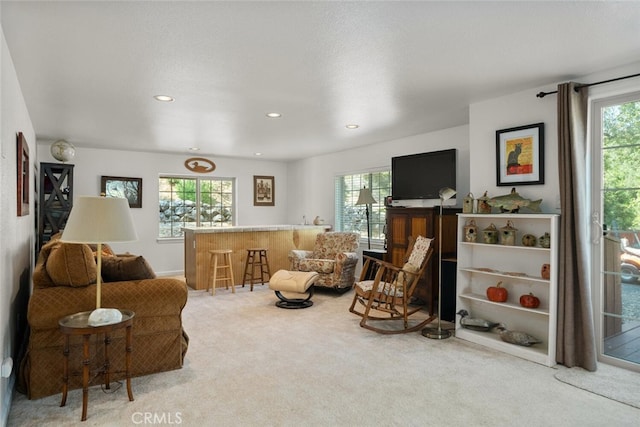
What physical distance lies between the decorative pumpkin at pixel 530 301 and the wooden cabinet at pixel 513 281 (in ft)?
0.17

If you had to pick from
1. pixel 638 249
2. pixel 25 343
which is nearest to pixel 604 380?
pixel 638 249

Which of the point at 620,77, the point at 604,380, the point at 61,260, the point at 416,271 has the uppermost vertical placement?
the point at 620,77

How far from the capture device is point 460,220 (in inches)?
157

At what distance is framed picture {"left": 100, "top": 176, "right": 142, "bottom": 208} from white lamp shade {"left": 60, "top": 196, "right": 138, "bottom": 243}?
4.68 m

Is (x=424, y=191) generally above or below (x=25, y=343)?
above

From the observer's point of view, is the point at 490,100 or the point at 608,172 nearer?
the point at 608,172

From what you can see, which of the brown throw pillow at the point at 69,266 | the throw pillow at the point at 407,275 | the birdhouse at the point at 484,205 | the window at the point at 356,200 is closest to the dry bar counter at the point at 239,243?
the window at the point at 356,200

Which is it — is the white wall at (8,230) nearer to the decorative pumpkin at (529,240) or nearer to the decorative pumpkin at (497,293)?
the decorative pumpkin at (497,293)

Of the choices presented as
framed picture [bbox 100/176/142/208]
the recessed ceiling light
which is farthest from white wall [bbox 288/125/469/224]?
the recessed ceiling light

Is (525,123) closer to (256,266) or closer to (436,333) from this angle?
(436,333)

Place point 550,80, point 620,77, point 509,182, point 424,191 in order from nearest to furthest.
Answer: point 620,77 → point 550,80 → point 509,182 → point 424,191

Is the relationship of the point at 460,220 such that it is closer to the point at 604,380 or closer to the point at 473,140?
the point at 473,140

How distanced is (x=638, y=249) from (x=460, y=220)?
1408 mm

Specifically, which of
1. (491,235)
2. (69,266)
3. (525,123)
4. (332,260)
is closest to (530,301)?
(491,235)
